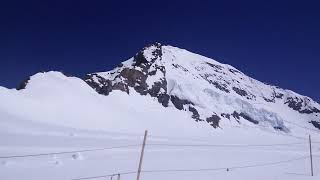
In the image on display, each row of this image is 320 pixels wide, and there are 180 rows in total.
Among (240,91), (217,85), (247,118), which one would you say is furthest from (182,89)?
(240,91)

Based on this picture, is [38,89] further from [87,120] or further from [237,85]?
[237,85]

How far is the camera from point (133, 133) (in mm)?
60562

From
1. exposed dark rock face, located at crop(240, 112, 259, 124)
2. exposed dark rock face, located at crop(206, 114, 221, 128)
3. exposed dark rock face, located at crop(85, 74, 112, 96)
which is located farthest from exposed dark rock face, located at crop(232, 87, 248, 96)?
exposed dark rock face, located at crop(85, 74, 112, 96)

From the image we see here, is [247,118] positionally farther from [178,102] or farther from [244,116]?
[178,102]

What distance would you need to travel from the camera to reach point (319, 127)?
187000 millimetres

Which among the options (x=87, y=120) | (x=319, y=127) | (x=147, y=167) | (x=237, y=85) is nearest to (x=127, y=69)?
(x=87, y=120)

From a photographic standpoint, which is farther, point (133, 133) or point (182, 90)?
point (182, 90)

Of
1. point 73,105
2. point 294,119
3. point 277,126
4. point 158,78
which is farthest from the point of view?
point 294,119

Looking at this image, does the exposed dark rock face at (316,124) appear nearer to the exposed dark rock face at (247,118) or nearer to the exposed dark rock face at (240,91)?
the exposed dark rock face at (240,91)

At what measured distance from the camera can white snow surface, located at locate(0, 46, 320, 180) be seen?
21047 millimetres

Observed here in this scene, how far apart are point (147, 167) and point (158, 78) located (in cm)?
9196

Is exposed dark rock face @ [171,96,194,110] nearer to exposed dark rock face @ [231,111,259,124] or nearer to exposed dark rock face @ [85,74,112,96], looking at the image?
exposed dark rock face @ [85,74,112,96]

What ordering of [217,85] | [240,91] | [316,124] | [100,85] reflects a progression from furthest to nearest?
[240,91] → [316,124] → [217,85] → [100,85]

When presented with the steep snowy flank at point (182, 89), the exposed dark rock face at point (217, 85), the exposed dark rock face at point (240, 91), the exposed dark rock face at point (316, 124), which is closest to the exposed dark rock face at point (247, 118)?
the steep snowy flank at point (182, 89)
